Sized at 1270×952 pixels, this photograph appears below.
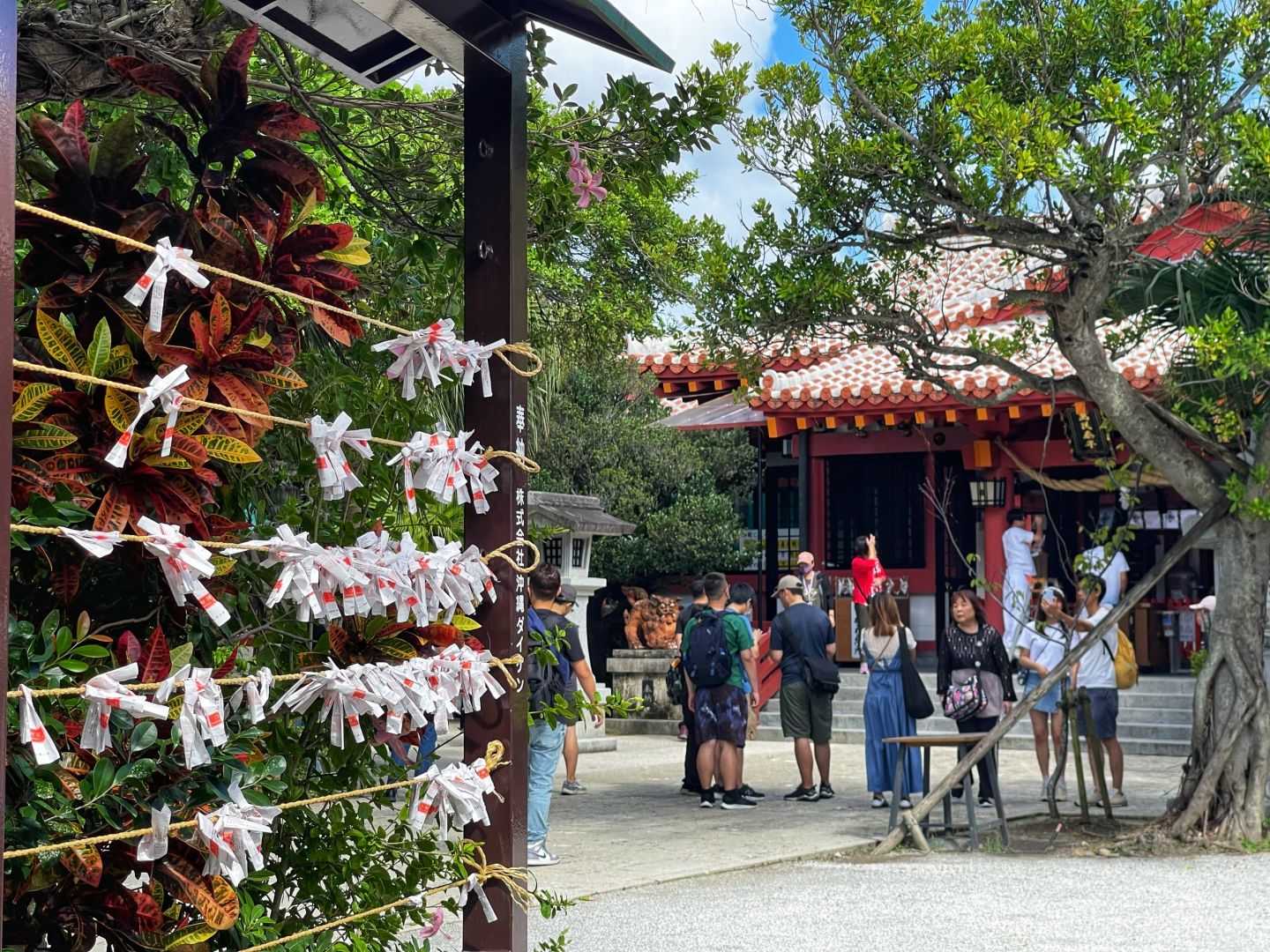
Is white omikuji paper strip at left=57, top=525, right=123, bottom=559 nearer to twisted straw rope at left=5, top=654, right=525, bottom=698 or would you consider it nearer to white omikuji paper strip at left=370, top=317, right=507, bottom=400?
twisted straw rope at left=5, top=654, right=525, bottom=698

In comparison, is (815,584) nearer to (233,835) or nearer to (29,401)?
(233,835)

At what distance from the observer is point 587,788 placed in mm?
11852

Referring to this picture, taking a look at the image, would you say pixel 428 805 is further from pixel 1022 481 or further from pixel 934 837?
pixel 1022 481

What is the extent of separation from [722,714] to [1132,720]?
22.9 ft

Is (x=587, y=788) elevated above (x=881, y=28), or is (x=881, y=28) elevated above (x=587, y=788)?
(x=881, y=28)

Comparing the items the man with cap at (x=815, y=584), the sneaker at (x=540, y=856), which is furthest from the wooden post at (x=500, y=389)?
the man with cap at (x=815, y=584)

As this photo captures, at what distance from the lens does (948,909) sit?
6.91 meters

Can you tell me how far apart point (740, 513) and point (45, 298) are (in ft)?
63.2

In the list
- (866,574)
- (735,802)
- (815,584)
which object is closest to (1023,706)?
(735,802)

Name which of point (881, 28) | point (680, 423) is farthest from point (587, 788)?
point (680, 423)

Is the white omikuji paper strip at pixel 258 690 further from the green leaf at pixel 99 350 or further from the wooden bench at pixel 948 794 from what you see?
the wooden bench at pixel 948 794

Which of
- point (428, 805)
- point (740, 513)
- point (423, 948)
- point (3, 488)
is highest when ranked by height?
point (740, 513)

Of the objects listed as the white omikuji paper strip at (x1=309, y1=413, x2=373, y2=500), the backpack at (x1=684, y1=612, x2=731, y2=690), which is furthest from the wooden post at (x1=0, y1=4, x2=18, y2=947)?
the backpack at (x1=684, y1=612, x2=731, y2=690)

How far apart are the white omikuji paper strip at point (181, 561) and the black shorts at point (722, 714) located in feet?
27.3
